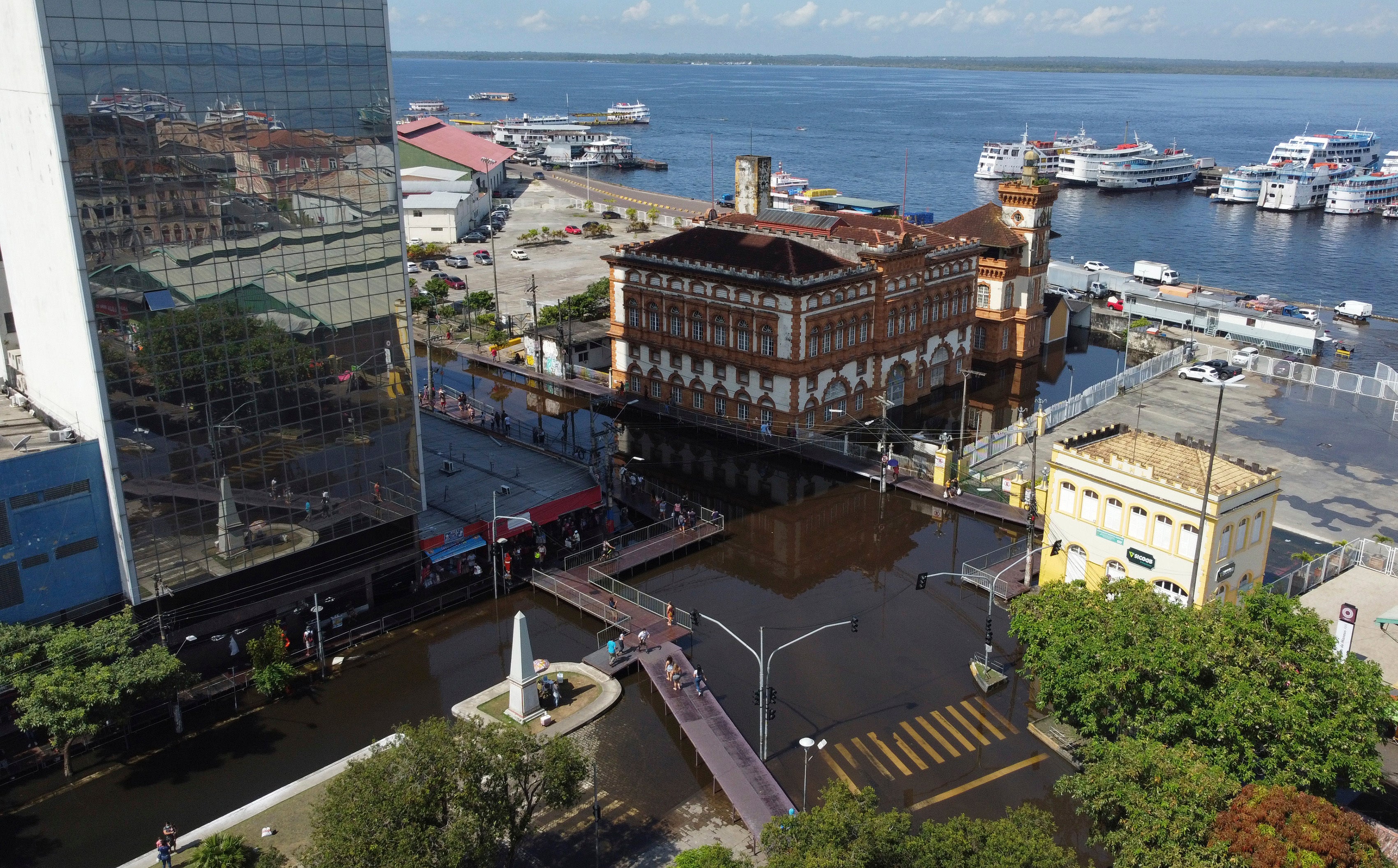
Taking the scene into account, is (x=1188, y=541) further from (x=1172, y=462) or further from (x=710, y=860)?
(x=710, y=860)

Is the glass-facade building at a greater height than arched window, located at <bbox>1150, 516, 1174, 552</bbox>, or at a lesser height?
greater

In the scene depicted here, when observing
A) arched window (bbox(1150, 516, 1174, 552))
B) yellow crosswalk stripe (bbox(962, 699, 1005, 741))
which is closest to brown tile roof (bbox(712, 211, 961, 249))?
arched window (bbox(1150, 516, 1174, 552))

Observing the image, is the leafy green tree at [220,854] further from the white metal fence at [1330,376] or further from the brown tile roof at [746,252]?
the white metal fence at [1330,376]

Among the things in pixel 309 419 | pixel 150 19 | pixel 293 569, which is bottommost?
pixel 293 569

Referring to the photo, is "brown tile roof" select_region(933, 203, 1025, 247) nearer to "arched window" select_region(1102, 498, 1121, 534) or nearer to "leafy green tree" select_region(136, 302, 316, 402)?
"arched window" select_region(1102, 498, 1121, 534)

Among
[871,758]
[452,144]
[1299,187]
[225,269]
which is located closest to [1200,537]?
[871,758]

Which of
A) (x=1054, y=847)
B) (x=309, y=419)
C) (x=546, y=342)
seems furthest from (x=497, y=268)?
(x=1054, y=847)

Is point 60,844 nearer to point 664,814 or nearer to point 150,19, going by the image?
point 664,814
